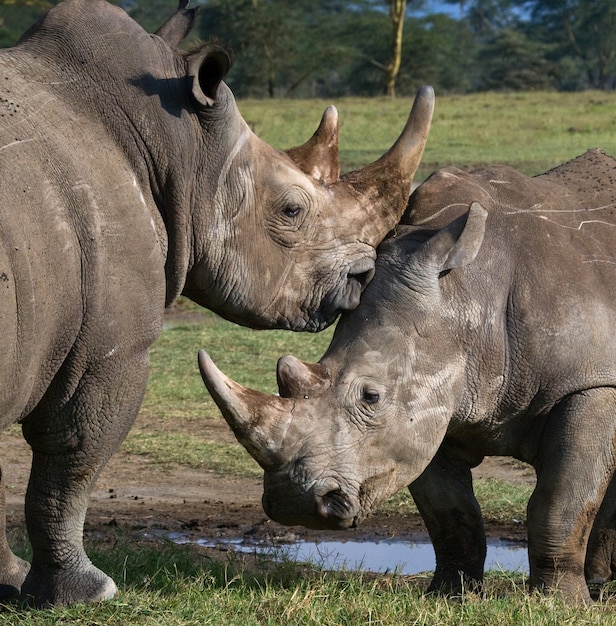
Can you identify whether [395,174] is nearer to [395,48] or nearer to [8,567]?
[8,567]

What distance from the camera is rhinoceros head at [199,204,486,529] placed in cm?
462

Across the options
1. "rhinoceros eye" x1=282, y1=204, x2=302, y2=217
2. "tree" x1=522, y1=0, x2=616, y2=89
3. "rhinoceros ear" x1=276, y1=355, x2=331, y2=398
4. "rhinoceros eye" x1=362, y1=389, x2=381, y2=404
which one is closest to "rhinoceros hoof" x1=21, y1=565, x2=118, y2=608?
"rhinoceros ear" x1=276, y1=355, x2=331, y2=398

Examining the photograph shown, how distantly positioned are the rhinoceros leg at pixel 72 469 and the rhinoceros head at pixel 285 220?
584 millimetres

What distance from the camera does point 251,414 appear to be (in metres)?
4.60

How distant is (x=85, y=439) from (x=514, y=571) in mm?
1984

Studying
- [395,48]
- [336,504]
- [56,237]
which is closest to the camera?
[56,237]

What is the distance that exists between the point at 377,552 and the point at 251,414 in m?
1.81

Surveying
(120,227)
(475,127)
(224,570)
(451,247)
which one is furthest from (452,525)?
(475,127)

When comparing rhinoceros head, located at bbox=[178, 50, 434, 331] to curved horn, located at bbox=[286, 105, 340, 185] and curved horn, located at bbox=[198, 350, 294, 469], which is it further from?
curved horn, located at bbox=[198, 350, 294, 469]

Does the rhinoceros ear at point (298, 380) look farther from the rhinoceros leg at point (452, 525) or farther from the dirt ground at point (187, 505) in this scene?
the dirt ground at point (187, 505)

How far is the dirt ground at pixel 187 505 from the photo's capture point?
642 centimetres

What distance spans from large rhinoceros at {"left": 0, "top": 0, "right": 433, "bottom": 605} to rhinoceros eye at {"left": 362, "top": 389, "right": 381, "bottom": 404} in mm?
396

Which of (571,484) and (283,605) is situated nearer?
(283,605)

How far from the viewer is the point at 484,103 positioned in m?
30.1
